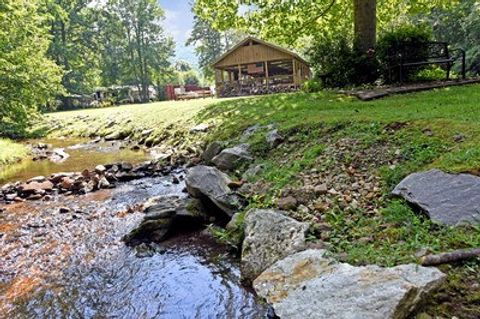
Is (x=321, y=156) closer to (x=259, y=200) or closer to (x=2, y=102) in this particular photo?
(x=259, y=200)

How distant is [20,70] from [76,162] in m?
8.77

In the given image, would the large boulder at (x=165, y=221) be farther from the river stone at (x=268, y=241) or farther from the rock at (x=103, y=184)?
the rock at (x=103, y=184)

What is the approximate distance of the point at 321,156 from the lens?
18.0 feet

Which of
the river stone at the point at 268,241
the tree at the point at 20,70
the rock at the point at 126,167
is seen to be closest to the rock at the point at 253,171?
the river stone at the point at 268,241

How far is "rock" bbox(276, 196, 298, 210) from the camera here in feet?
14.6

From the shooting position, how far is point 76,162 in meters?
11.6

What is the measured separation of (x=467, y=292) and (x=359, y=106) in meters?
5.62

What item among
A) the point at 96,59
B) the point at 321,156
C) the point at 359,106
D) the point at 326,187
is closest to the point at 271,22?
the point at 359,106

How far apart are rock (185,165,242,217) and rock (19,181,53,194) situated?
4.04 metres

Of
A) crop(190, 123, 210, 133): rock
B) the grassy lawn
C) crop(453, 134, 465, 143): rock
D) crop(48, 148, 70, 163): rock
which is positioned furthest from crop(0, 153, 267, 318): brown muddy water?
crop(48, 148, 70, 163): rock

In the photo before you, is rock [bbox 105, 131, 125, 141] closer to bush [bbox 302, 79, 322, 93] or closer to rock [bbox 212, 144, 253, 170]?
bush [bbox 302, 79, 322, 93]

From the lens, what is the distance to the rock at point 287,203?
4449 millimetres

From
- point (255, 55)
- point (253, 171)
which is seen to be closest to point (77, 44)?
point (255, 55)

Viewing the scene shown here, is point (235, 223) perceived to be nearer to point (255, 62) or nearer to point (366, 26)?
point (366, 26)
